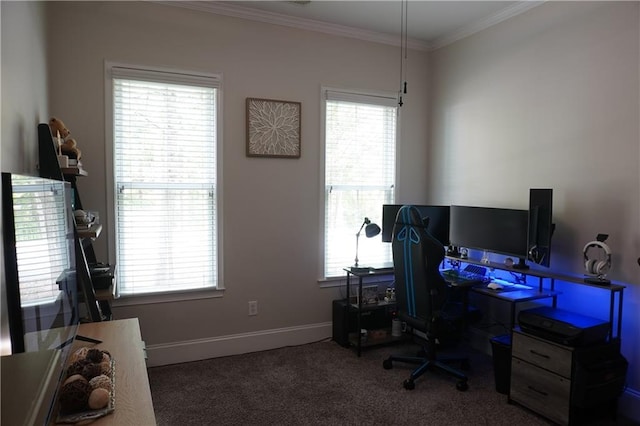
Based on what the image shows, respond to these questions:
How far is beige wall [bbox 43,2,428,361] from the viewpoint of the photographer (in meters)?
2.96

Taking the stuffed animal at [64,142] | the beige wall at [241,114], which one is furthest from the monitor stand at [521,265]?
the stuffed animal at [64,142]

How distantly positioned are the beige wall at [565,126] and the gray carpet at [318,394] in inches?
37.5

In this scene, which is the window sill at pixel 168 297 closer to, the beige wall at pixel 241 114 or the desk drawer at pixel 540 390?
the beige wall at pixel 241 114

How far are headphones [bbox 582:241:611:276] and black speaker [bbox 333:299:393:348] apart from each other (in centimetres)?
163

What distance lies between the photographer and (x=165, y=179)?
3219mm

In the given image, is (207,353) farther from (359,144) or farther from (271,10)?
(271,10)

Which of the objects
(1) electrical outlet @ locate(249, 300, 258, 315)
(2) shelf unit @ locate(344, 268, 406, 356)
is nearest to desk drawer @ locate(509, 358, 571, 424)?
(2) shelf unit @ locate(344, 268, 406, 356)

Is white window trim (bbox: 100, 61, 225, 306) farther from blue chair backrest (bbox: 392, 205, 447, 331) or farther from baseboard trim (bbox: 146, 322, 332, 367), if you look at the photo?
blue chair backrest (bbox: 392, 205, 447, 331)

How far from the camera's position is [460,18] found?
355 centimetres

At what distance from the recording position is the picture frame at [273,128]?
3.46m

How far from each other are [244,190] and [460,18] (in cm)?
234

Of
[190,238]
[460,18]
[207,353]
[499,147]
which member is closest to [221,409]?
[207,353]

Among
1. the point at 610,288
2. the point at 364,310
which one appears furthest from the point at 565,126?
the point at 364,310

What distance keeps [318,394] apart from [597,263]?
1.97 metres
